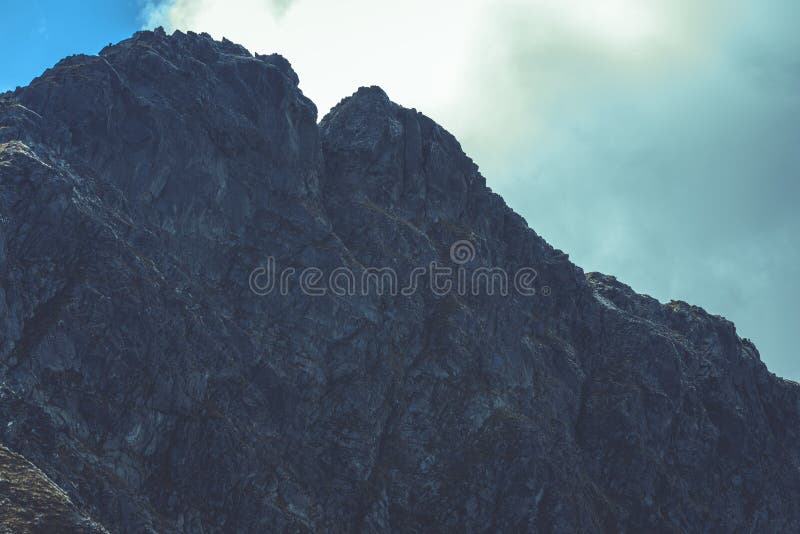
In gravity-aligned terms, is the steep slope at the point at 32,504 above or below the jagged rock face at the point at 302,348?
below

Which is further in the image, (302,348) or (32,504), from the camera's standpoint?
(302,348)

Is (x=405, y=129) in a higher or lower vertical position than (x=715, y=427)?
higher

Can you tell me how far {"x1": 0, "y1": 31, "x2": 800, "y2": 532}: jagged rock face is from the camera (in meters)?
89.7

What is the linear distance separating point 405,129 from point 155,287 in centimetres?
6924

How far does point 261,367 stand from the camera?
107 metres

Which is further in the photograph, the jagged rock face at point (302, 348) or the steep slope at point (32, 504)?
the jagged rock face at point (302, 348)

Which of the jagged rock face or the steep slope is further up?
the jagged rock face

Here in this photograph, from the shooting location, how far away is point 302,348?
369ft

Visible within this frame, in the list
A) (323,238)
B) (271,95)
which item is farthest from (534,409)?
(271,95)

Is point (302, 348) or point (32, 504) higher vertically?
point (302, 348)

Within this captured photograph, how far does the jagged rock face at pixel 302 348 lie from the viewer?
8969 cm

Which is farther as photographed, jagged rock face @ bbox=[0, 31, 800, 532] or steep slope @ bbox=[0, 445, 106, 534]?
jagged rock face @ bbox=[0, 31, 800, 532]

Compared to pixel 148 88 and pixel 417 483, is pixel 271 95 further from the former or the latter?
pixel 417 483

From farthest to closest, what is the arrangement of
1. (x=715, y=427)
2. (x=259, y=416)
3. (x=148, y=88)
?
(x=715, y=427), (x=148, y=88), (x=259, y=416)
